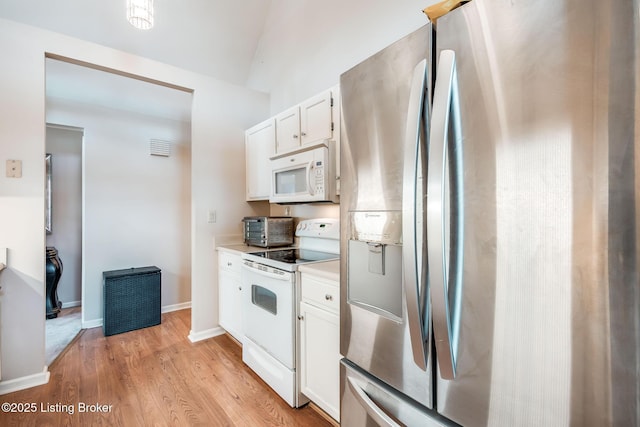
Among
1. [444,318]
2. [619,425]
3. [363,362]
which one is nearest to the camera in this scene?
[619,425]

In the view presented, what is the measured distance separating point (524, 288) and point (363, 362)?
2.18 ft

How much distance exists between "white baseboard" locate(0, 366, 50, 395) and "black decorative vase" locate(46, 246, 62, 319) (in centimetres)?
161

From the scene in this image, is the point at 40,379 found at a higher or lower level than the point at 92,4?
lower

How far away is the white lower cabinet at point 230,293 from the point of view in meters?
2.51

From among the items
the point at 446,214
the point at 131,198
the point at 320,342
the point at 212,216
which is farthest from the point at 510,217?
the point at 131,198

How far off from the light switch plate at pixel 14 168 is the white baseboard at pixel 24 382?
1.36m

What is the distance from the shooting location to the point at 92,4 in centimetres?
242

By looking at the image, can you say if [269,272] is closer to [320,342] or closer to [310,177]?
[320,342]

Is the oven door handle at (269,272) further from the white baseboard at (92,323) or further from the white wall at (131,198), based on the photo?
the white baseboard at (92,323)

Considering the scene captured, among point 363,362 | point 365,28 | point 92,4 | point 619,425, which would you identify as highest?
point 92,4

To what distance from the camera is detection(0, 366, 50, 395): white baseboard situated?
197 centimetres

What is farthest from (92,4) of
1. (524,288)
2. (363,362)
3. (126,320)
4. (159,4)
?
(524,288)

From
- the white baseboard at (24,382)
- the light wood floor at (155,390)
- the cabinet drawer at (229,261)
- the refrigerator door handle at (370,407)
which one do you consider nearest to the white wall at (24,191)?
the white baseboard at (24,382)

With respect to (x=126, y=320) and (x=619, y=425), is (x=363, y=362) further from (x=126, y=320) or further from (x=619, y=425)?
(x=126, y=320)
